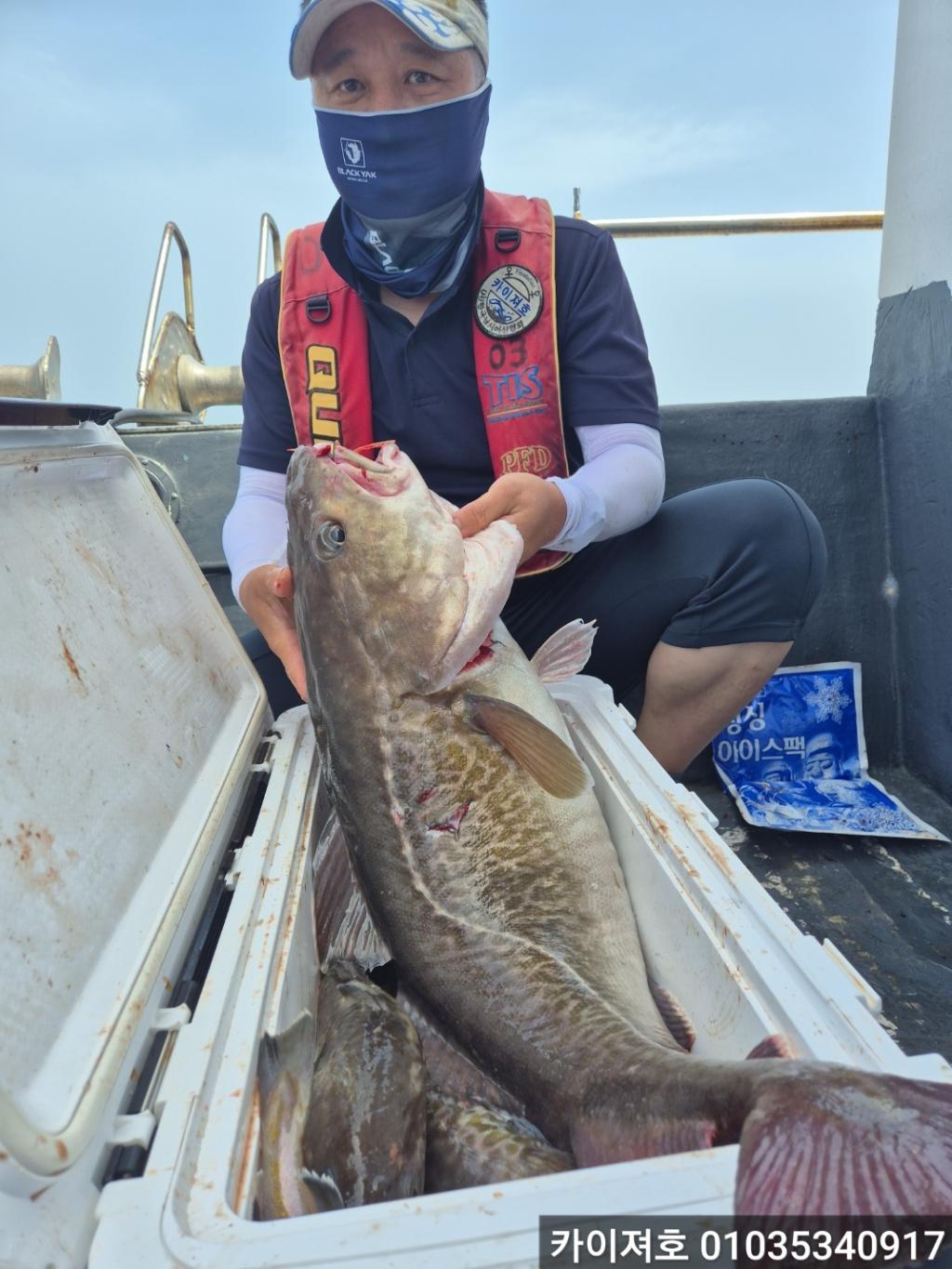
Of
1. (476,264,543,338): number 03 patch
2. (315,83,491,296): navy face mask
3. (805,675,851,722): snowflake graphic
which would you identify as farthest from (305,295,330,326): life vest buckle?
(805,675,851,722): snowflake graphic

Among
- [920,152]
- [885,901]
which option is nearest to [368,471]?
[885,901]

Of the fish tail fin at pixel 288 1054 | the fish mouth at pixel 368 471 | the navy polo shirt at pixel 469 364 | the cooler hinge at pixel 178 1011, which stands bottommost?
the fish tail fin at pixel 288 1054

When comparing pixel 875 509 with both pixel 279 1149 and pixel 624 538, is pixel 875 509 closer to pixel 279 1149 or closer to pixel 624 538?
pixel 624 538

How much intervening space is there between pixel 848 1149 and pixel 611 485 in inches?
61.8

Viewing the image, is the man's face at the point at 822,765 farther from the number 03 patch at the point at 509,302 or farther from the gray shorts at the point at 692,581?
the number 03 patch at the point at 509,302

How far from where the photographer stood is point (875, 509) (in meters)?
3.09

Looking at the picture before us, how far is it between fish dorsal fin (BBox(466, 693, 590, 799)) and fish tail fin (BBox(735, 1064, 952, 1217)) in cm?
71

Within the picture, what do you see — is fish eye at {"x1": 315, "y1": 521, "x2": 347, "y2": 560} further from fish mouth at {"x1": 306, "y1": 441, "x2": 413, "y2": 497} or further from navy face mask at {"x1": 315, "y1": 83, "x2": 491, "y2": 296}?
navy face mask at {"x1": 315, "y1": 83, "x2": 491, "y2": 296}

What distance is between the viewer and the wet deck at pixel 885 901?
6.31 feet

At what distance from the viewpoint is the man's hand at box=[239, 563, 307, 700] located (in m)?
1.94

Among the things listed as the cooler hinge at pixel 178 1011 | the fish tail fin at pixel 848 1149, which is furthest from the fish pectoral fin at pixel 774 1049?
the cooler hinge at pixel 178 1011

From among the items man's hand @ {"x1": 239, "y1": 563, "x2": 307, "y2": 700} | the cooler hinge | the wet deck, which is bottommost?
the wet deck

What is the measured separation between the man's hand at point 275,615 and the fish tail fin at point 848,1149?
1.35 metres

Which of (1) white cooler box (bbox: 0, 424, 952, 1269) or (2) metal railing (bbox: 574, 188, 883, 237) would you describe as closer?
(1) white cooler box (bbox: 0, 424, 952, 1269)
